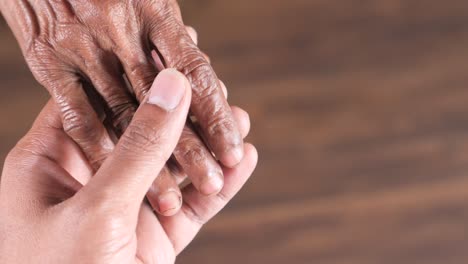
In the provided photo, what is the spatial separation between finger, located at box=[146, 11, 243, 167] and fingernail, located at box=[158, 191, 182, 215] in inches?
3.9

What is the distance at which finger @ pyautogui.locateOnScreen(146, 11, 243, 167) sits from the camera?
1.04 meters

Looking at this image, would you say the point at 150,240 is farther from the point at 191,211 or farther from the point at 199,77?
the point at 199,77

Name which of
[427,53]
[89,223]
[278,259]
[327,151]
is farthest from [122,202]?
[427,53]

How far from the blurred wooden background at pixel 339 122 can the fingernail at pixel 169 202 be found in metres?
0.64

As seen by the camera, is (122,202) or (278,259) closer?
(122,202)

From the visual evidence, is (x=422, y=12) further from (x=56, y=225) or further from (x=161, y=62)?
(x=56, y=225)

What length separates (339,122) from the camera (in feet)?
5.98

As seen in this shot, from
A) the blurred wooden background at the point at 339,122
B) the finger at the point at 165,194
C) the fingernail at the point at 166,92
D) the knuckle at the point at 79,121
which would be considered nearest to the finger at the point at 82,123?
the knuckle at the point at 79,121

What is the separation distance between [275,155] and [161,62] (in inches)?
28.9

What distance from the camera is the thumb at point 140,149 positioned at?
858 mm

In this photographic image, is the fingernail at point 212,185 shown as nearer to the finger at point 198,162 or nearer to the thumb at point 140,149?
the finger at point 198,162

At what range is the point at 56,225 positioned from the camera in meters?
0.89

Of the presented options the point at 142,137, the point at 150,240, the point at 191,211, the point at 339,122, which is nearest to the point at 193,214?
the point at 191,211

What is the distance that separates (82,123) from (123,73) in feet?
0.38
